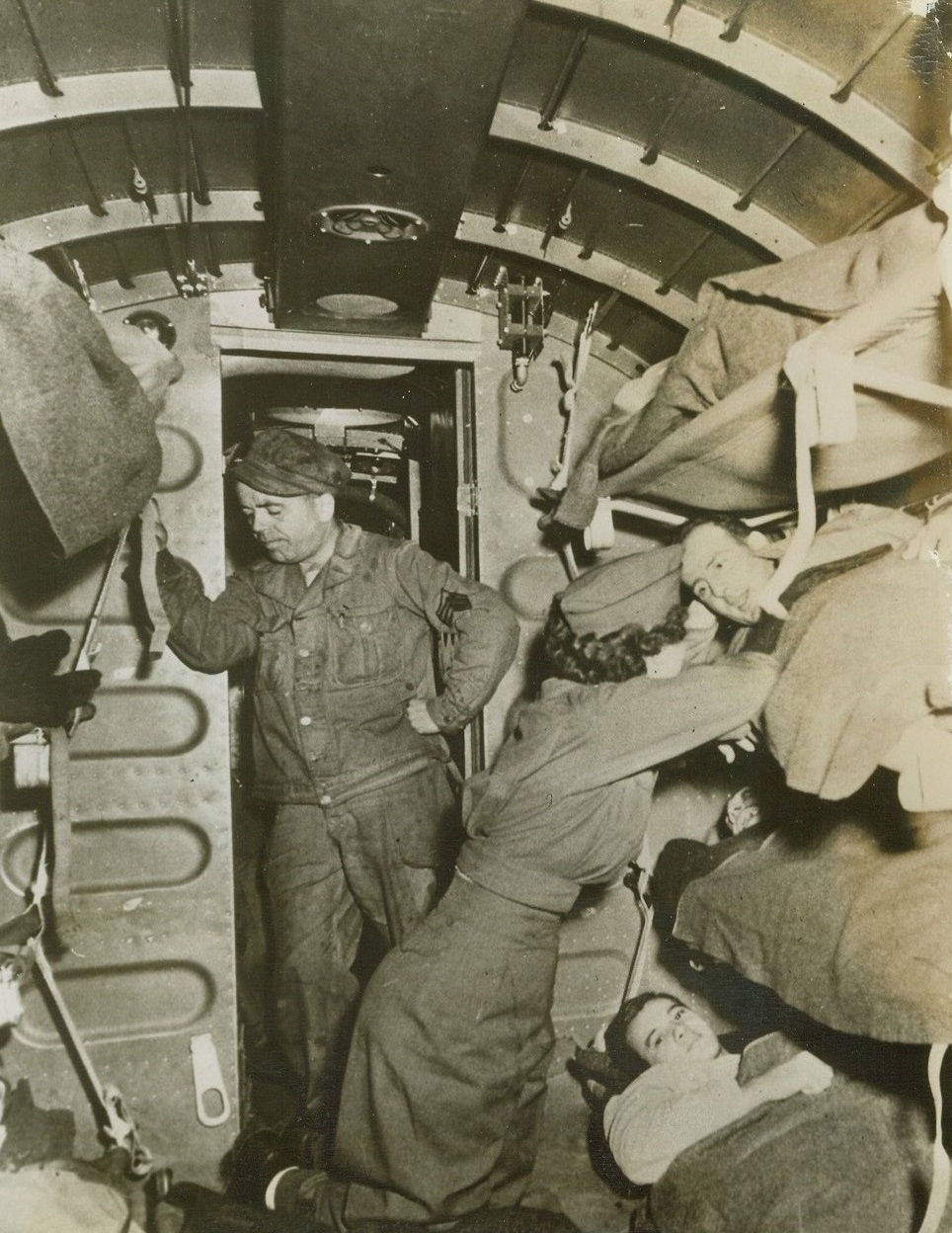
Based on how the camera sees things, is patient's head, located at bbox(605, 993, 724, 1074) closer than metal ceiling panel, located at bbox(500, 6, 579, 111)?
No

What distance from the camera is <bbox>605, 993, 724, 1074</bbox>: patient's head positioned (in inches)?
136

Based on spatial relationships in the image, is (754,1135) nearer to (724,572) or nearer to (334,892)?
(334,892)

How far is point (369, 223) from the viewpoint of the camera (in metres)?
2.62

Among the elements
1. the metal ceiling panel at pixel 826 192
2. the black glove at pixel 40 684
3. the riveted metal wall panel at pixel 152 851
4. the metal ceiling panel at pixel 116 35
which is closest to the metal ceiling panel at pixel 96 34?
the metal ceiling panel at pixel 116 35

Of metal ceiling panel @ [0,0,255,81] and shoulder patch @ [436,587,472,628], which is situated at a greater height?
metal ceiling panel @ [0,0,255,81]

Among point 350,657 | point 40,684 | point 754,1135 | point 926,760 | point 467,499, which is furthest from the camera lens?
point 467,499

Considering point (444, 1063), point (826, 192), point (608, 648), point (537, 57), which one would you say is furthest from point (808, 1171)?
point (537, 57)

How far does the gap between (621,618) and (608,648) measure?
0.39 feet

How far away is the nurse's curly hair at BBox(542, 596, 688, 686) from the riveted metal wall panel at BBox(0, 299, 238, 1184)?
4.99 feet

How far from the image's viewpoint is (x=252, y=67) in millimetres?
2379

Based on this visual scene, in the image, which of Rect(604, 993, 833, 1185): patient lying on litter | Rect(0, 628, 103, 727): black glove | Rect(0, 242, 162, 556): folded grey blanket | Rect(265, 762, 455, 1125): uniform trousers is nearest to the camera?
Rect(0, 242, 162, 556): folded grey blanket

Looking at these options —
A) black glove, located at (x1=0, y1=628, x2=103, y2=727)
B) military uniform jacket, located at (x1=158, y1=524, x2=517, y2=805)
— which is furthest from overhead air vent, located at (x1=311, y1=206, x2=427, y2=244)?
black glove, located at (x1=0, y1=628, x2=103, y2=727)

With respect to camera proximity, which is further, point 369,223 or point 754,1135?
point 754,1135

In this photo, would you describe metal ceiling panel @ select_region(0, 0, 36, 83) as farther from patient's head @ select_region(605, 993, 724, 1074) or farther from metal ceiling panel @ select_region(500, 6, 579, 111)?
patient's head @ select_region(605, 993, 724, 1074)
